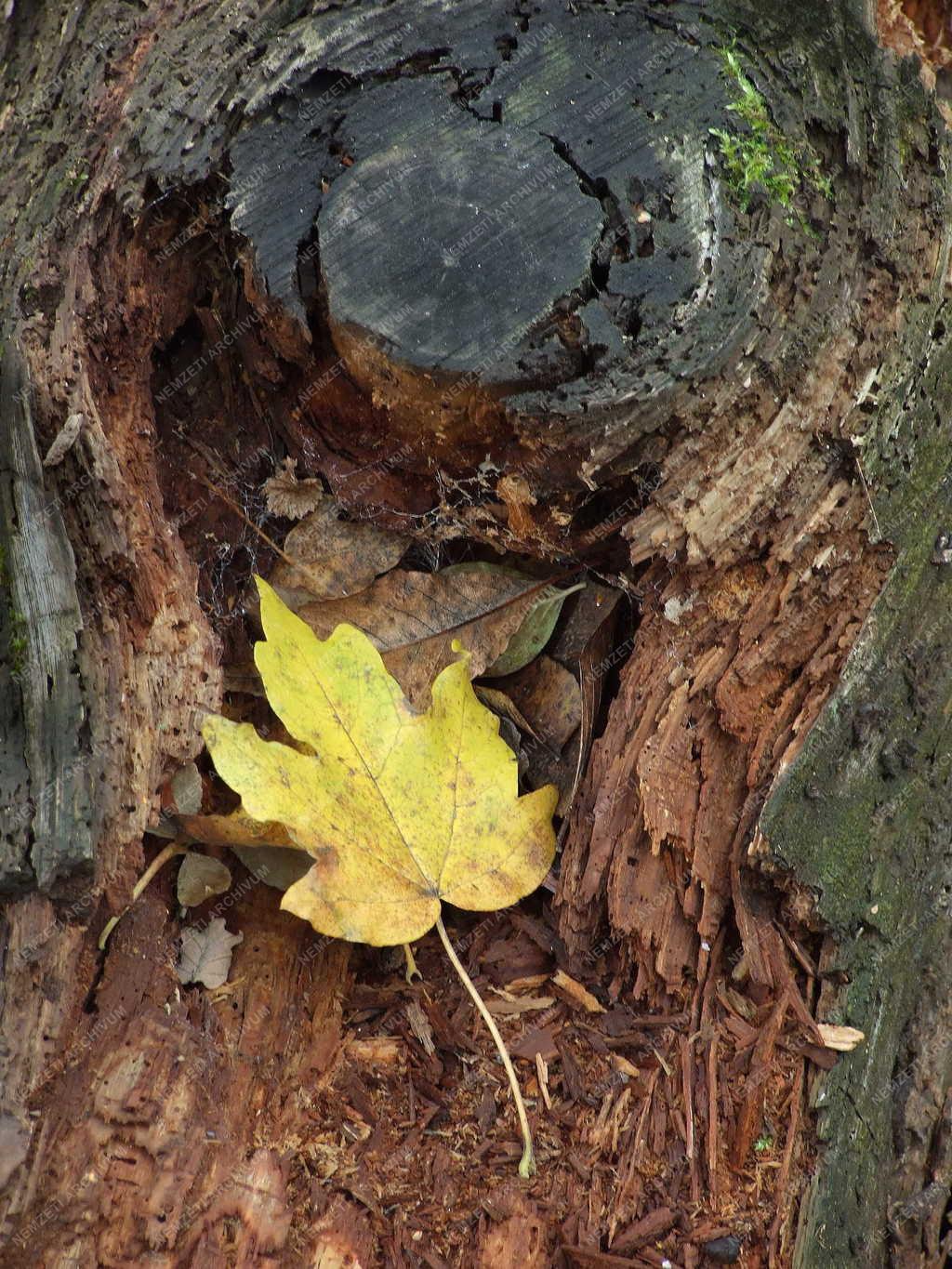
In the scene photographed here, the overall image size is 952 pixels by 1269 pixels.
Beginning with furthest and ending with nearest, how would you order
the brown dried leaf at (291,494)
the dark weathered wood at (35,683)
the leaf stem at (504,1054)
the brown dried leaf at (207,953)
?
the brown dried leaf at (291,494) → the brown dried leaf at (207,953) → the leaf stem at (504,1054) → the dark weathered wood at (35,683)

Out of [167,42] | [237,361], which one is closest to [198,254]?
[237,361]

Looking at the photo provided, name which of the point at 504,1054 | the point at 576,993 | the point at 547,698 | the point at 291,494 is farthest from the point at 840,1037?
the point at 291,494

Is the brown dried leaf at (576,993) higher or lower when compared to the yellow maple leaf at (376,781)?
lower

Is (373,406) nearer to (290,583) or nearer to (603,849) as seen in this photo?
(290,583)

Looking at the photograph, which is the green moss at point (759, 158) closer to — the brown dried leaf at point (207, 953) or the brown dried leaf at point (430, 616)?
the brown dried leaf at point (430, 616)

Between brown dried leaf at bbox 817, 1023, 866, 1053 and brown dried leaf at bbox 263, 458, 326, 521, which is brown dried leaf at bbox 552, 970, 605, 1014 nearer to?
brown dried leaf at bbox 817, 1023, 866, 1053

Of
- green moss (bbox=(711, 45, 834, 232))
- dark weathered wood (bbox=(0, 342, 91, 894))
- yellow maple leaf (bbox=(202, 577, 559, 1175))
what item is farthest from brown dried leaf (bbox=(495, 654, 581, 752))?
green moss (bbox=(711, 45, 834, 232))

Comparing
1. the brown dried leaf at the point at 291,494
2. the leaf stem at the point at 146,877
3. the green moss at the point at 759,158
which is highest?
the green moss at the point at 759,158

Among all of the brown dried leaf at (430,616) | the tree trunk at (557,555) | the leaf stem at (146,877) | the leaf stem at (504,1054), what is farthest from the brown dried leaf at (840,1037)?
the leaf stem at (146,877)
